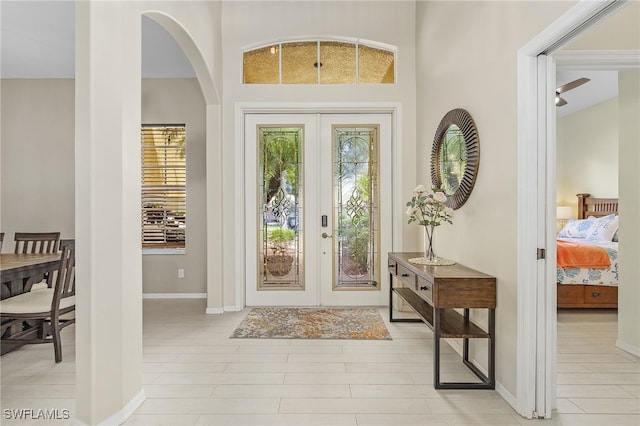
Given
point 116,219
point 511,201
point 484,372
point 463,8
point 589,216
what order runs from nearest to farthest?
point 116,219
point 511,201
point 484,372
point 463,8
point 589,216

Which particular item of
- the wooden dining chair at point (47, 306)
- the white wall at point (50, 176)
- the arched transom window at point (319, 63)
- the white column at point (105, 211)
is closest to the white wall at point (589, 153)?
the arched transom window at point (319, 63)

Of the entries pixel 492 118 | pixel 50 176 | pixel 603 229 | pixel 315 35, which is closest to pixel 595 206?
pixel 603 229

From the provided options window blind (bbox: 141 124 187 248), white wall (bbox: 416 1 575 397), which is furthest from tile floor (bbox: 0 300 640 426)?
window blind (bbox: 141 124 187 248)

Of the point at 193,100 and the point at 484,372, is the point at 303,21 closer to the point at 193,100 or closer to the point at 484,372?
the point at 193,100

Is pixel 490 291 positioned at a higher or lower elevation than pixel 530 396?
higher

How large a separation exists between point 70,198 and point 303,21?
3847mm

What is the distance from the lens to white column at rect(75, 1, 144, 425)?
78.7 inches

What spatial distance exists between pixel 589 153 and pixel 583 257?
3.08 m

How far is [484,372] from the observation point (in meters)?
2.67

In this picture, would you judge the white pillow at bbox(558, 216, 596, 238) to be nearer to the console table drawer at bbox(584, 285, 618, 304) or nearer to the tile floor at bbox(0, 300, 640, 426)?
the console table drawer at bbox(584, 285, 618, 304)

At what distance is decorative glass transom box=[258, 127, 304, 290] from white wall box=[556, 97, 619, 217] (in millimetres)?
5131

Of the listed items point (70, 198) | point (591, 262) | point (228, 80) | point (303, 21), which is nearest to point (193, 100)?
point (228, 80)

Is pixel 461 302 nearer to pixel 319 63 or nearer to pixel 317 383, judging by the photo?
pixel 317 383

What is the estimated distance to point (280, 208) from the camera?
4.62 metres
